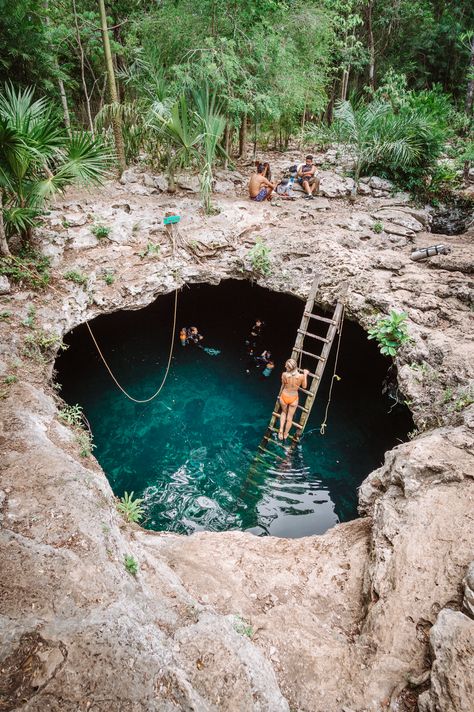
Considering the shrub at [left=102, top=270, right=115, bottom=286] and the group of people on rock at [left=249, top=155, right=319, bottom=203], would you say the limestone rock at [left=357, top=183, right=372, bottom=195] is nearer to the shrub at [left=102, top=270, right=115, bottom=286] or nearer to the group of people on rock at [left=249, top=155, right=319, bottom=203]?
the group of people on rock at [left=249, top=155, right=319, bottom=203]

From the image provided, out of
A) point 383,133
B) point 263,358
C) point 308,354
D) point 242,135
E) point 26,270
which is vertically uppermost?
point 383,133

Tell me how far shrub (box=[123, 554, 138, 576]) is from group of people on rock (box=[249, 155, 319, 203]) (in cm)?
894

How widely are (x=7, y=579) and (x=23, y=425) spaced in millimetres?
2188

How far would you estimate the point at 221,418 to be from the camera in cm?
890

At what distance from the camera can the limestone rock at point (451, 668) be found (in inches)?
103

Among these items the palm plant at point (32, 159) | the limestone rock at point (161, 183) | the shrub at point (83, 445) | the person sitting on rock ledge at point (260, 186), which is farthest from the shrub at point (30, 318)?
the person sitting on rock ledge at point (260, 186)

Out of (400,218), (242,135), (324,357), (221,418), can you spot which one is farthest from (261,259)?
(242,135)

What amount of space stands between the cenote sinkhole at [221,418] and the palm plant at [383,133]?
450 cm

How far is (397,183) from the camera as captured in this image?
35.8 ft

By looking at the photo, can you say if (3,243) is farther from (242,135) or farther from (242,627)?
(242,135)

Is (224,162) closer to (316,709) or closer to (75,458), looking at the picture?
(75,458)

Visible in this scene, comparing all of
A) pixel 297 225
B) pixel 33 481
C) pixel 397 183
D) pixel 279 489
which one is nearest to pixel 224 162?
pixel 297 225

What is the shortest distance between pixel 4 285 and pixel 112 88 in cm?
534

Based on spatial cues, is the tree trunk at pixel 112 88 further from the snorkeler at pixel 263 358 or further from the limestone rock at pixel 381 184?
the limestone rock at pixel 381 184
